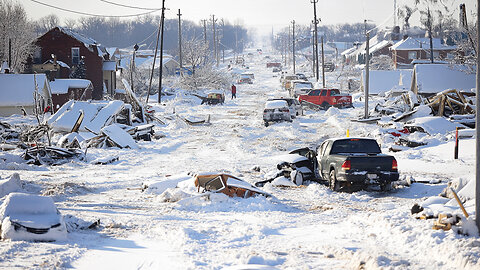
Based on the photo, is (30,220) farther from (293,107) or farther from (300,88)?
(300,88)

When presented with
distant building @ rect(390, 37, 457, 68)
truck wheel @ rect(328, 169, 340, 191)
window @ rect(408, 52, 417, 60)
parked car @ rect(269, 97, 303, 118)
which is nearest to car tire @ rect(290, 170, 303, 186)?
truck wheel @ rect(328, 169, 340, 191)

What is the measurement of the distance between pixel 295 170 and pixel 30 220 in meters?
9.06

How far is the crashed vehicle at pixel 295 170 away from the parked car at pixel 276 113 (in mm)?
17314

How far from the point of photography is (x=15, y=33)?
76.2m

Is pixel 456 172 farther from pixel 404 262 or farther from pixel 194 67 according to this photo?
pixel 194 67

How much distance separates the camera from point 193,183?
14.3 m

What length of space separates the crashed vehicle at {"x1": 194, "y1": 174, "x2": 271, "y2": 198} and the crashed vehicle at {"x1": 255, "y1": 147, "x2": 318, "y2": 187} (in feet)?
8.20

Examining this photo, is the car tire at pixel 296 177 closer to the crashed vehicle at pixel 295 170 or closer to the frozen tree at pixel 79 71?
the crashed vehicle at pixel 295 170

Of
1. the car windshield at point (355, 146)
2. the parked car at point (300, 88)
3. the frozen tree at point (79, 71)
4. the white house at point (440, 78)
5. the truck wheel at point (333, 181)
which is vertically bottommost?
the truck wheel at point (333, 181)

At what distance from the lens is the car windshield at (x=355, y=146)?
15.8m

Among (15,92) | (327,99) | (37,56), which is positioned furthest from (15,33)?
(327,99)

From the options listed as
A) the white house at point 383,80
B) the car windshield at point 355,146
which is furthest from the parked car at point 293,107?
the car windshield at point 355,146

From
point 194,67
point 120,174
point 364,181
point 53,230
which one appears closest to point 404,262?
point 53,230

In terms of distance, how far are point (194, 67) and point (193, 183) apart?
6131 centimetres
